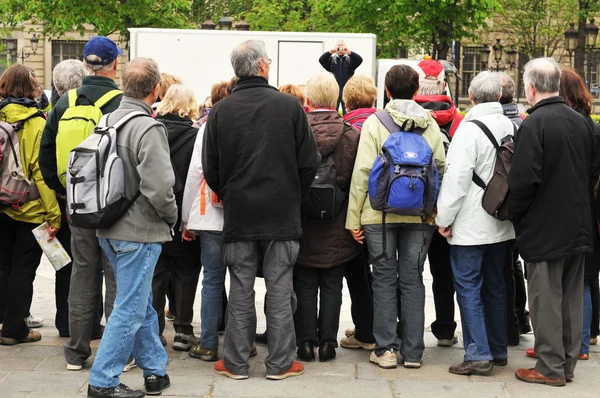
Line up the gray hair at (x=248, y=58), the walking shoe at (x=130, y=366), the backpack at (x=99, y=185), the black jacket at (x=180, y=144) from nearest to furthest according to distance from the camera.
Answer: the backpack at (x=99, y=185)
the gray hair at (x=248, y=58)
the walking shoe at (x=130, y=366)
the black jacket at (x=180, y=144)

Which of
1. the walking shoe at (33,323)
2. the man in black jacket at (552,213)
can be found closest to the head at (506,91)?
the man in black jacket at (552,213)

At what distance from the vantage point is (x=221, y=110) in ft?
19.1

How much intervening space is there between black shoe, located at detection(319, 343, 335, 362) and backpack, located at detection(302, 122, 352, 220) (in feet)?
3.01

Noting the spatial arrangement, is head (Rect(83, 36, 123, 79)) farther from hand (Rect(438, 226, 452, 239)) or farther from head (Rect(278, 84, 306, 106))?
hand (Rect(438, 226, 452, 239))

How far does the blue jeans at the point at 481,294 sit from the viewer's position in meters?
6.12

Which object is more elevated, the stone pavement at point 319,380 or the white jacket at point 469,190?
the white jacket at point 469,190

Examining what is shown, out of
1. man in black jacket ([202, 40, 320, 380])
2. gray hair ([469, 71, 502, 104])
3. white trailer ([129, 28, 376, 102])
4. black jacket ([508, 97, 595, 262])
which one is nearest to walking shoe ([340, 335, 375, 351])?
man in black jacket ([202, 40, 320, 380])

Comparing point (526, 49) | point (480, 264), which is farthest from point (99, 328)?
point (526, 49)

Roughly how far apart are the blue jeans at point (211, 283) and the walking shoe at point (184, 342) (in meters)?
0.32

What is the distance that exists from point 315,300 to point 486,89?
6.02 ft

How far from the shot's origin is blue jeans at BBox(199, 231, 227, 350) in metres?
6.17

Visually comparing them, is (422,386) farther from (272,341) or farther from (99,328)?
(99,328)

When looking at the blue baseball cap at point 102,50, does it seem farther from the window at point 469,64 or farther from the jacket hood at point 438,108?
the window at point 469,64

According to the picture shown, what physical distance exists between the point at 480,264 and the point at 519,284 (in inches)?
44.6
